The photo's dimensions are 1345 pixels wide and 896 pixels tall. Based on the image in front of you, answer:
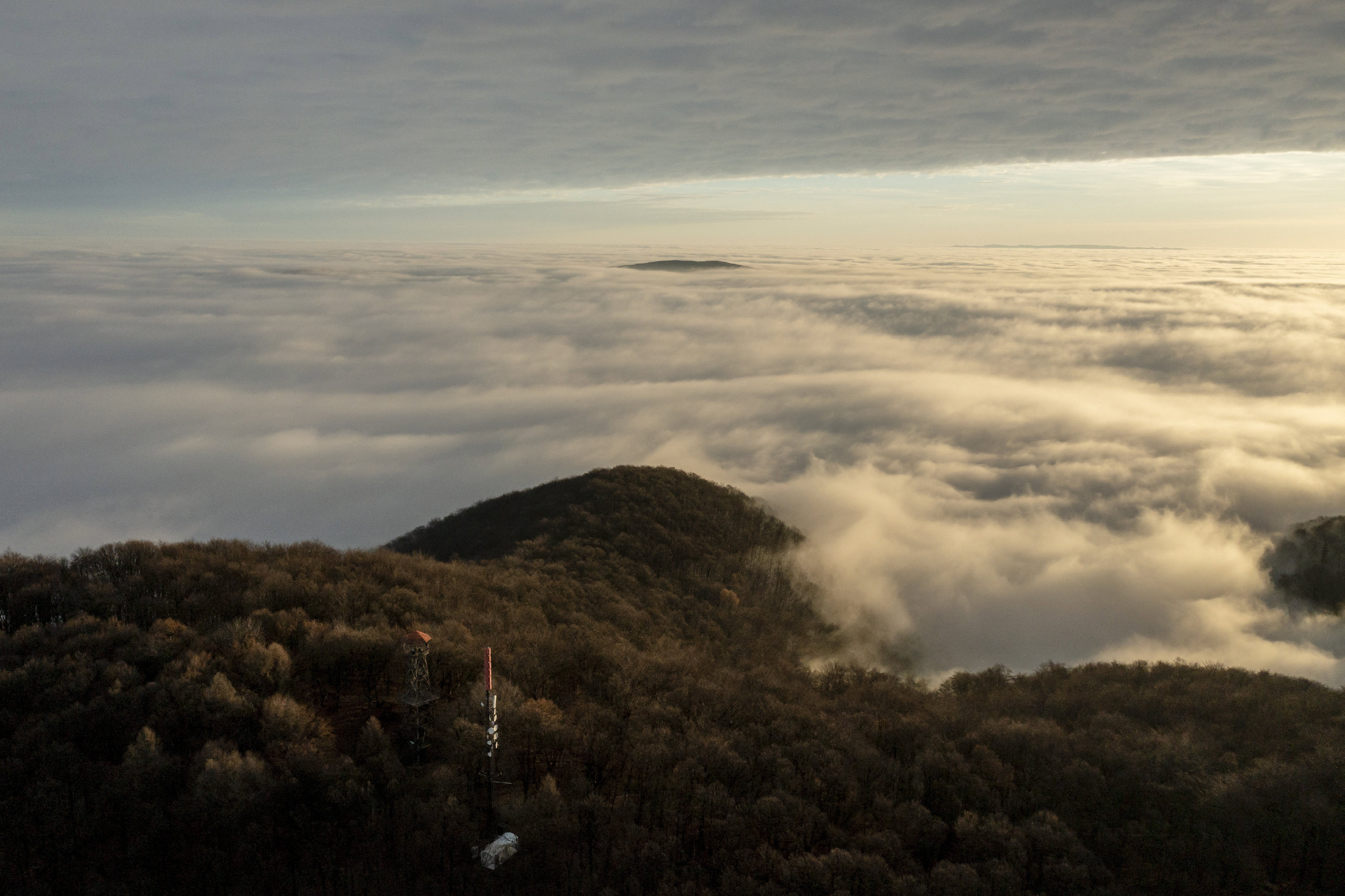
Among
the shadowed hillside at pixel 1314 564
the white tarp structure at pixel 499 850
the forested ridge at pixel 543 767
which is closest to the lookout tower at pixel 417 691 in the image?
the forested ridge at pixel 543 767

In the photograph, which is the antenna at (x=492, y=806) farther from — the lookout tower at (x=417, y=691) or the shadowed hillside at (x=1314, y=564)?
the shadowed hillside at (x=1314, y=564)

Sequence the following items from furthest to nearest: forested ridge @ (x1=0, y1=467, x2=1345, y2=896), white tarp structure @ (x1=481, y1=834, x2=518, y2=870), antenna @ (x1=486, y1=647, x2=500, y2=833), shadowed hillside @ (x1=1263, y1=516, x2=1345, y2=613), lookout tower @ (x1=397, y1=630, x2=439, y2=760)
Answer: shadowed hillside @ (x1=1263, y1=516, x2=1345, y2=613)
lookout tower @ (x1=397, y1=630, x2=439, y2=760)
antenna @ (x1=486, y1=647, x2=500, y2=833)
white tarp structure @ (x1=481, y1=834, x2=518, y2=870)
forested ridge @ (x1=0, y1=467, x2=1345, y2=896)

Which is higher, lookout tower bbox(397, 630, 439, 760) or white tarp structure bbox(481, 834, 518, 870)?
lookout tower bbox(397, 630, 439, 760)

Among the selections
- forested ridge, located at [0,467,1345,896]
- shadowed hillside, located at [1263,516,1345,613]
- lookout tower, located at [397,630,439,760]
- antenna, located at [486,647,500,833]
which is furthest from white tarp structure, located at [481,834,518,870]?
shadowed hillside, located at [1263,516,1345,613]

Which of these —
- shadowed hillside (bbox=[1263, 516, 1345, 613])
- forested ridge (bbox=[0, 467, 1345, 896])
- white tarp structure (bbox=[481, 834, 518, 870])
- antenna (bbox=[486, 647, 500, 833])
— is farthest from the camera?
shadowed hillside (bbox=[1263, 516, 1345, 613])

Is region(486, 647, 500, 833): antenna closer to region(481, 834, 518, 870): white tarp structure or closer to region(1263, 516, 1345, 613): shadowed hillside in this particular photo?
region(481, 834, 518, 870): white tarp structure

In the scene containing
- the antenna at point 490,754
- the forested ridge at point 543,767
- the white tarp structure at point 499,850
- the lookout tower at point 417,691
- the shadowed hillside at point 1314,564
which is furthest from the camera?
the shadowed hillside at point 1314,564

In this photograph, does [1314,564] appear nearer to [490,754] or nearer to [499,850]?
[490,754]
